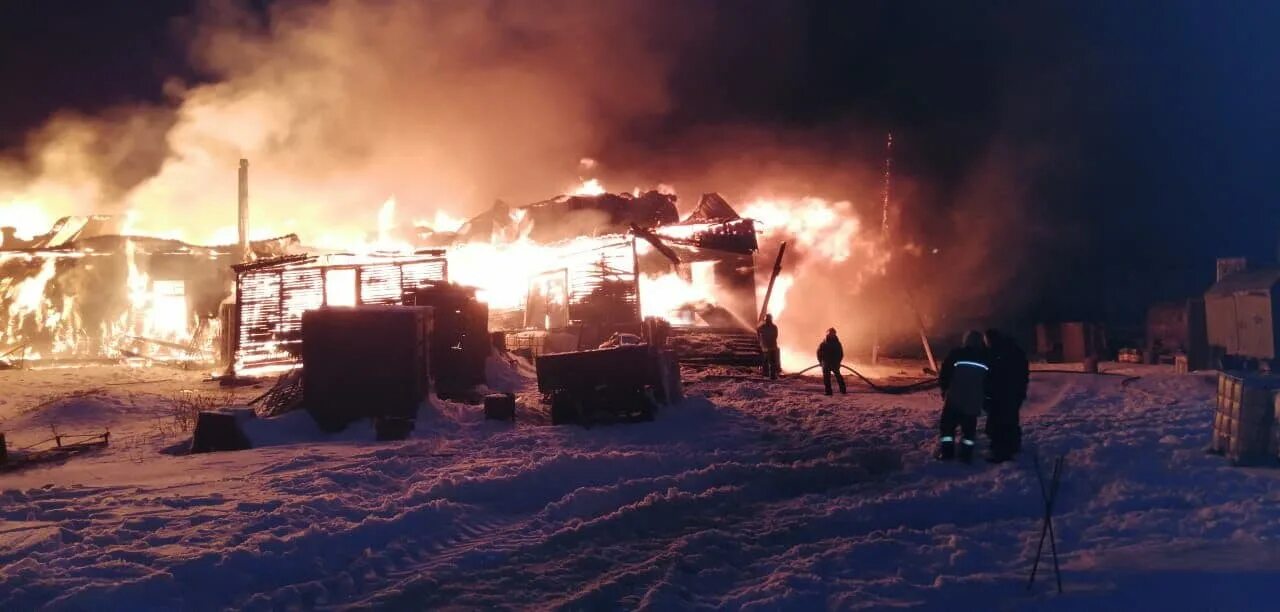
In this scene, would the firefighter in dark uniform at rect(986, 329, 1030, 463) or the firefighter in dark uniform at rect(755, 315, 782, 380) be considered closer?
the firefighter in dark uniform at rect(986, 329, 1030, 463)

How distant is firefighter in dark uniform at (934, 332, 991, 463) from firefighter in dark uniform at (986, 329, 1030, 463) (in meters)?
0.11

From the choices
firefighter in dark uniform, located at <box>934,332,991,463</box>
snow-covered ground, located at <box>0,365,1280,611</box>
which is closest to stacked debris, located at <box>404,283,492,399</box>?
snow-covered ground, located at <box>0,365,1280,611</box>

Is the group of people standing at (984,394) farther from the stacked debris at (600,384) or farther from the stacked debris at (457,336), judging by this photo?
the stacked debris at (457,336)

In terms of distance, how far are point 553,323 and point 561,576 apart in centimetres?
1805

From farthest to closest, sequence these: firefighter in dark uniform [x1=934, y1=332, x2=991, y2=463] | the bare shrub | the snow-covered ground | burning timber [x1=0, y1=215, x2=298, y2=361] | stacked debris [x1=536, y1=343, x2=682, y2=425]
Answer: burning timber [x1=0, y1=215, x2=298, y2=361]
the bare shrub
stacked debris [x1=536, y1=343, x2=682, y2=425]
firefighter in dark uniform [x1=934, y1=332, x2=991, y2=463]
the snow-covered ground

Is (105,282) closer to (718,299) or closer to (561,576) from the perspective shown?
(718,299)

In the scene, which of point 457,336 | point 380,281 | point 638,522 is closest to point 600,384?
point 457,336

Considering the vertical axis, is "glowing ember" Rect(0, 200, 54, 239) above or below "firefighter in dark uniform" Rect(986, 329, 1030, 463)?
above

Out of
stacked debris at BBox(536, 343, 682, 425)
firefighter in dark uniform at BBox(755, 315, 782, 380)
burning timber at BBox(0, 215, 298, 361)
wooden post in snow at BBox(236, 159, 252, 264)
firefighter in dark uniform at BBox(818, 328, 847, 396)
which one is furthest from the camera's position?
wooden post in snow at BBox(236, 159, 252, 264)

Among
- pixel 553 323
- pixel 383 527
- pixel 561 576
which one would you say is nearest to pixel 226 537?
pixel 383 527

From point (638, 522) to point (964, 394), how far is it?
420 centimetres

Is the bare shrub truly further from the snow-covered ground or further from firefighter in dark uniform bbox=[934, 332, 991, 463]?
firefighter in dark uniform bbox=[934, 332, 991, 463]

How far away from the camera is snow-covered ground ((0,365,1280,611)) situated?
507cm

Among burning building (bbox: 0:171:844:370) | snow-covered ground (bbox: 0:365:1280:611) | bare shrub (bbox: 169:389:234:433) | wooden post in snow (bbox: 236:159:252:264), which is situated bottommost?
snow-covered ground (bbox: 0:365:1280:611)
